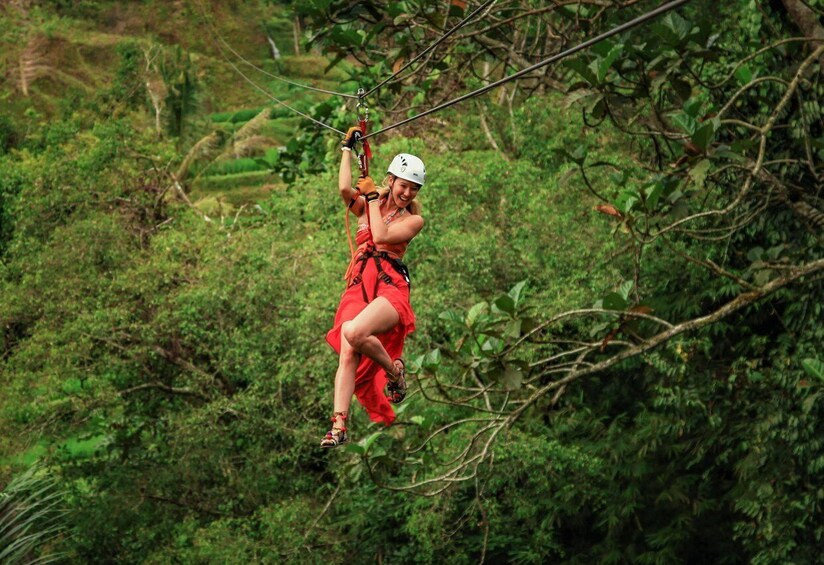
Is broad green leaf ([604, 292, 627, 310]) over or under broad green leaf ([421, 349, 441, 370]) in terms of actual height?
over

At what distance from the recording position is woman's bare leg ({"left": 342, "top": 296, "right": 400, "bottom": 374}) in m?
5.38

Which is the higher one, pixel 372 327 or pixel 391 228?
pixel 391 228

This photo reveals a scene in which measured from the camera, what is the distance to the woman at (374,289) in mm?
5426

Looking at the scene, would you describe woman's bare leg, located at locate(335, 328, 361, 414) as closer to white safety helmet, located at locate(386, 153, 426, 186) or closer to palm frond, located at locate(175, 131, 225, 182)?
white safety helmet, located at locate(386, 153, 426, 186)

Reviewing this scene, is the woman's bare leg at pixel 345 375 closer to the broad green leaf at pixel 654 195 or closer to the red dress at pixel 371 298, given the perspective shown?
the red dress at pixel 371 298

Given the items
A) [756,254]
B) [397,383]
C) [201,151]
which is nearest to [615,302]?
[756,254]

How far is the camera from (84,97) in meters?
26.3

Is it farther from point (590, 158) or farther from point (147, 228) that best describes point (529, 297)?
point (147, 228)

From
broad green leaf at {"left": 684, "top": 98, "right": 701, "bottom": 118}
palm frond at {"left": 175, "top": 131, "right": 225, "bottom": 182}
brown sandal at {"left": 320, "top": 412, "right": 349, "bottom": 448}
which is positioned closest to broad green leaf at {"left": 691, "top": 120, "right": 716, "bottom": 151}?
broad green leaf at {"left": 684, "top": 98, "right": 701, "bottom": 118}

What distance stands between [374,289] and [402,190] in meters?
0.43

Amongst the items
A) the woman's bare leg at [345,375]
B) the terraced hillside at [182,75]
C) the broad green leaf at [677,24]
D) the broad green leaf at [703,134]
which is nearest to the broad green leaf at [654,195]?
the broad green leaf at [703,134]

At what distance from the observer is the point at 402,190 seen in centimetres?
548

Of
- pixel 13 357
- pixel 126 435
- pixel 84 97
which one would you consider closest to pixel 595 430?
pixel 126 435

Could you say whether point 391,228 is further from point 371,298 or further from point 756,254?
point 756,254
